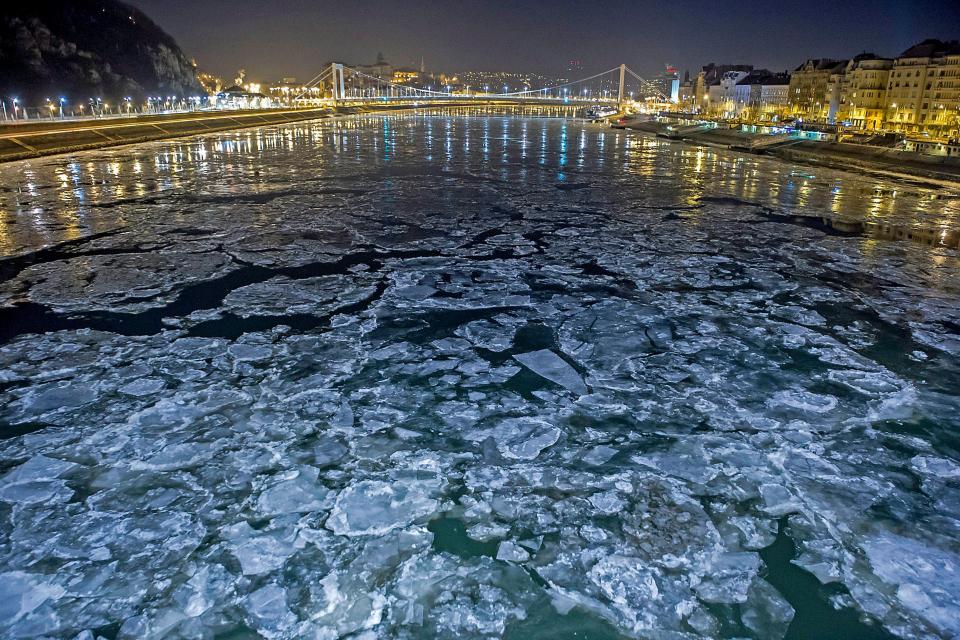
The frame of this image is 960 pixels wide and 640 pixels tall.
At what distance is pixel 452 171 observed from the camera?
1947 cm

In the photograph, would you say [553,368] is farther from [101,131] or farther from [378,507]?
[101,131]

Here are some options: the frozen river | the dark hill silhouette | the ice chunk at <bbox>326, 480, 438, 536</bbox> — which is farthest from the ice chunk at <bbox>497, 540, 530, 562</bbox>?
the dark hill silhouette

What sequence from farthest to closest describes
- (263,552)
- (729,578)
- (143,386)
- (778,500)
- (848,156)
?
1. (848,156)
2. (143,386)
3. (778,500)
4. (263,552)
5. (729,578)

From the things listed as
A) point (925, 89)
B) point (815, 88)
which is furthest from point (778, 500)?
point (815, 88)

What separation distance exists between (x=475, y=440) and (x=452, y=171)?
16390mm

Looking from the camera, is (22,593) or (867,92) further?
(867,92)

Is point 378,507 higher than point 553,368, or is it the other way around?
point 553,368

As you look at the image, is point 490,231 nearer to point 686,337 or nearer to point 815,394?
point 686,337

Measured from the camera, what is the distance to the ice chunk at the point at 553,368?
501 cm

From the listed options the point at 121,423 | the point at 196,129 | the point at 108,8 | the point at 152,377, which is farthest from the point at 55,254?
the point at 108,8

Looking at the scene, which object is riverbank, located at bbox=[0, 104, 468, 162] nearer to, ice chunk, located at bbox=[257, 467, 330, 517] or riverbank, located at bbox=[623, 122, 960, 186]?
ice chunk, located at bbox=[257, 467, 330, 517]

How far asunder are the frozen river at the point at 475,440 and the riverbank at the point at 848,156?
1702 centimetres

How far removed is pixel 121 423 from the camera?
429 cm

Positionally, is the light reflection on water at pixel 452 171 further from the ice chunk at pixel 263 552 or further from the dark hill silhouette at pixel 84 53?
the dark hill silhouette at pixel 84 53
